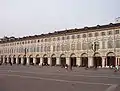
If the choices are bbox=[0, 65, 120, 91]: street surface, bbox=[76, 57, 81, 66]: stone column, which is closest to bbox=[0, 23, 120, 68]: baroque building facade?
bbox=[76, 57, 81, 66]: stone column

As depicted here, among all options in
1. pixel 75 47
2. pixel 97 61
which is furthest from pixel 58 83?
pixel 75 47

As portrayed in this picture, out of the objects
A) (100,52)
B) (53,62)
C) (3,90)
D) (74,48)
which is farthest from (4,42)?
(3,90)

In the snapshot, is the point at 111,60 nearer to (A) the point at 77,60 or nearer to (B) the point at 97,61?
(B) the point at 97,61

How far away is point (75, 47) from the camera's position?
71.2m

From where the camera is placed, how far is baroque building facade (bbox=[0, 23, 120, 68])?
202ft

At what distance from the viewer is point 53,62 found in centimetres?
7969

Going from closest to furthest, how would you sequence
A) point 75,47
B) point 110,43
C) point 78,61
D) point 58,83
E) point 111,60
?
point 58,83
point 110,43
point 111,60
point 78,61
point 75,47

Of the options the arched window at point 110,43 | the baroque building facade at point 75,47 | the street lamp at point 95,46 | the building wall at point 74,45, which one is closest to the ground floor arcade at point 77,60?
the baroque building facade at point 75,47

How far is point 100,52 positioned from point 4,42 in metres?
59.4

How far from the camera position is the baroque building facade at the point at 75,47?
6147cm

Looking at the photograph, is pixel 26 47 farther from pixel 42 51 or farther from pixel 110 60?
pixel 110 60

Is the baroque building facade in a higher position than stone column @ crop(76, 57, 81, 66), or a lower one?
higher

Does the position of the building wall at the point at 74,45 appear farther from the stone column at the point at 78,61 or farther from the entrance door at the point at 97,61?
the entrance door at the point at 97,61

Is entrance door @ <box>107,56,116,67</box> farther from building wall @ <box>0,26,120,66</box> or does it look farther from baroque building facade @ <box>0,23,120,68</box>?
building wall @ <box>0,26,120,66</box>
